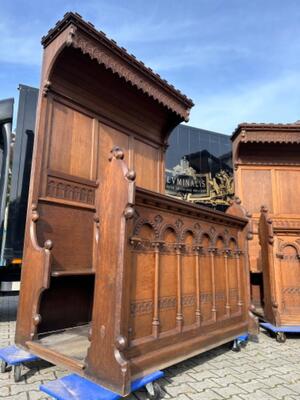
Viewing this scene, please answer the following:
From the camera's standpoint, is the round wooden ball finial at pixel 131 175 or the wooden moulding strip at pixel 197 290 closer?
the round wooden ball finial at pixel 131 175

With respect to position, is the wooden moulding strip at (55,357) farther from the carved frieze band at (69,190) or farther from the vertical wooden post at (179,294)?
the carved frieze band at (69,190)

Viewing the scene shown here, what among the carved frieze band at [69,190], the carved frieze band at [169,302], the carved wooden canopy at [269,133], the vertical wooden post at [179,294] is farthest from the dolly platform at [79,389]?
the carved wooden canopy at [269,133]

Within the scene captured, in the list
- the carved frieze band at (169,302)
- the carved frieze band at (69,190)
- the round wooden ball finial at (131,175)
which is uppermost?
the carved frieze band at (69,190)

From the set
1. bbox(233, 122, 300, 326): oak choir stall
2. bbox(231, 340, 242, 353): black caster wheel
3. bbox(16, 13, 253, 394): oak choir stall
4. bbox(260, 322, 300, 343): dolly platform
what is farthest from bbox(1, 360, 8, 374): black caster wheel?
bbox(233, 122, 300, 326): oak choir stall

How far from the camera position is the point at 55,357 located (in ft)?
7.78

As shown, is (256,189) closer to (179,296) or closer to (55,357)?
(179,296)

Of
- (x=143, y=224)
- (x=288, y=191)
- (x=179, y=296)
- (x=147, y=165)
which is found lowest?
(x=179, y=296)

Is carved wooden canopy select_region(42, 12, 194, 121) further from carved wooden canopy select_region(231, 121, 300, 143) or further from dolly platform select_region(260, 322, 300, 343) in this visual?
dolly platform select_region(260, 322, 300, 343)

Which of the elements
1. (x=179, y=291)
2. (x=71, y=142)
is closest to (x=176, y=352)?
(x=179, y=291)

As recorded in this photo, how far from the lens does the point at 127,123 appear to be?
16.1 feet

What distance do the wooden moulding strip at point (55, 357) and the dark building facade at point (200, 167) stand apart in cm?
594

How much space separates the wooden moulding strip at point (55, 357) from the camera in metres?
2.12

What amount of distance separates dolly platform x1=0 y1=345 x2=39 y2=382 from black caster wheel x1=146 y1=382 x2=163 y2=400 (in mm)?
1097

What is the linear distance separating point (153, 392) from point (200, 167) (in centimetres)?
706
